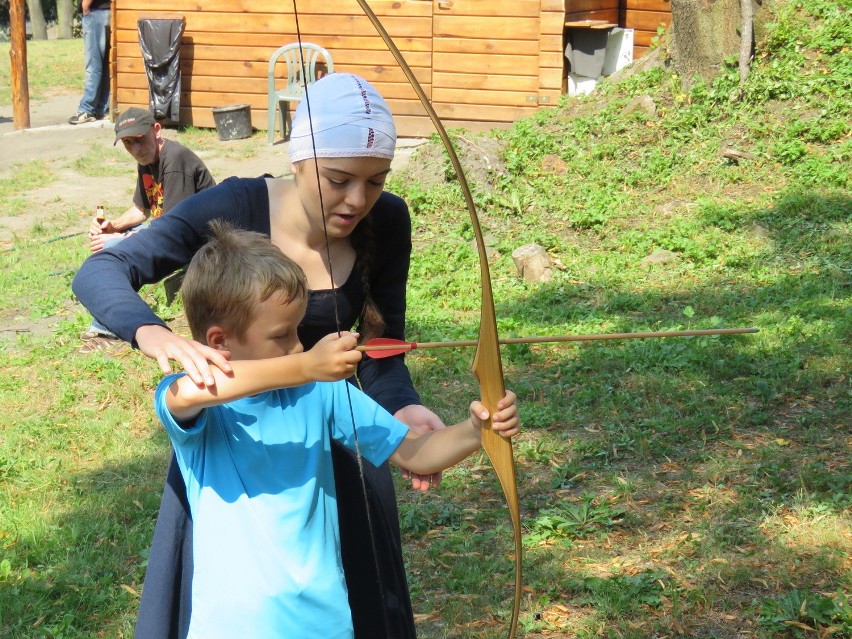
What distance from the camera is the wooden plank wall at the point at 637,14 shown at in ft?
33.5

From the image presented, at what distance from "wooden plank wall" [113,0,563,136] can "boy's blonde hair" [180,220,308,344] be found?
26.4 feet

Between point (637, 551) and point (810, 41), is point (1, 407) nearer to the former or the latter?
point (637, 551)

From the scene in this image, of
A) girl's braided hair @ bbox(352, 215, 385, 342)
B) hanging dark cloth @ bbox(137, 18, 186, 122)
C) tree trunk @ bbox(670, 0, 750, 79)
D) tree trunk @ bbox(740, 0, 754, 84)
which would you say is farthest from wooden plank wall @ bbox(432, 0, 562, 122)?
girl's braided hair @ bbox(352, 215, 385, 342)

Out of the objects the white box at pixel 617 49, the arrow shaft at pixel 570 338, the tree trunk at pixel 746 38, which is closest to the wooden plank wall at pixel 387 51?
the white box at pixel 617 49

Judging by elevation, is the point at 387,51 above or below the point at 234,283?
above

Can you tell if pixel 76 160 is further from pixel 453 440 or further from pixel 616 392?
pixel 453 440

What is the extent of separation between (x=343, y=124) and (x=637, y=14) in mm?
9375

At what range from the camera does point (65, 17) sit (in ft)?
78.6

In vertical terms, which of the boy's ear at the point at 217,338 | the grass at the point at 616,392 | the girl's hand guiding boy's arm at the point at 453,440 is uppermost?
the boy's ear at the point at 217,338

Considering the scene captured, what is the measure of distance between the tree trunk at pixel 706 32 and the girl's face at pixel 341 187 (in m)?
6.07

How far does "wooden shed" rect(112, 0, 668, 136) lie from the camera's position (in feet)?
31.3

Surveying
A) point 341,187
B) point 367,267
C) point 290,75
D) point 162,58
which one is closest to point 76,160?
point 162,58

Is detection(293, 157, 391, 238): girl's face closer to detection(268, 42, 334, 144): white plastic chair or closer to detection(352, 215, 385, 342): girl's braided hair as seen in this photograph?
detection(352, 215, 385, 342): girl's braided hair

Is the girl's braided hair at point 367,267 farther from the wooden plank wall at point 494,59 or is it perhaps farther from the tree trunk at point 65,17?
the tree trunk at point 65,17
